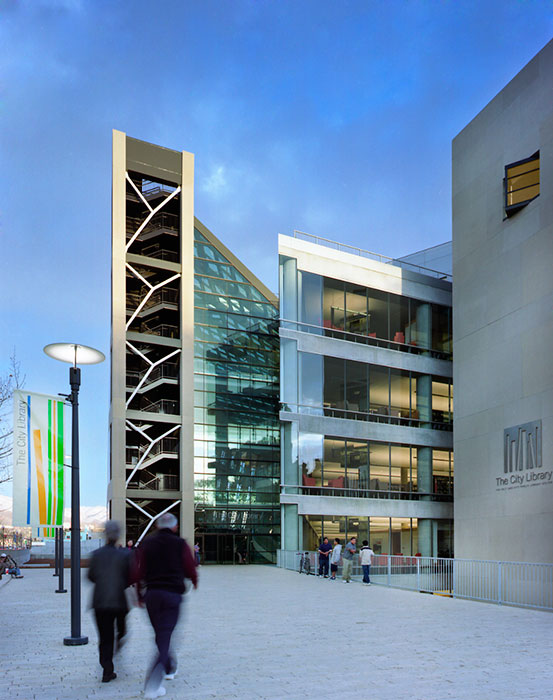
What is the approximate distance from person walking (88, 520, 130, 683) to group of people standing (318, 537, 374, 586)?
55.7 ft

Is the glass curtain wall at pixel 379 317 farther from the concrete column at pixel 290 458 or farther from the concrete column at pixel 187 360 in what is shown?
the concrete column at pixel 187 360

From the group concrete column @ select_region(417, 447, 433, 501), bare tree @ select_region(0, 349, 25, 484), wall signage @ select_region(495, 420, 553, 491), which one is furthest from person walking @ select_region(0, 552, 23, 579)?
concrete column @ select_region(417, 447, 433, 501)

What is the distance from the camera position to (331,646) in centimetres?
1032

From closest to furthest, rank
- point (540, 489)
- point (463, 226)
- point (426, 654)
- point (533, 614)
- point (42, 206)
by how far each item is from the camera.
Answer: point (426, 654)
point (533, 614)
point (540, 489)
point (463, 226)
point (42, 206)

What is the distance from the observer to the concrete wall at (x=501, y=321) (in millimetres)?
22062

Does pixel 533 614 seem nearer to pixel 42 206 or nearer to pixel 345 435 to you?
pixel 345 435

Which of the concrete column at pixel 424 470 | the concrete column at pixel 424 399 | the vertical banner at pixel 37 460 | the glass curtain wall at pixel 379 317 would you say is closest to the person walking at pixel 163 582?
the vertical banner at pixel 37 460

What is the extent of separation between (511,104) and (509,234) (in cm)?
489

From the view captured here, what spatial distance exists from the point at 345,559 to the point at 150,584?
19253 millimetres

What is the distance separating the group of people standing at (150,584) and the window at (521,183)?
2005 cm

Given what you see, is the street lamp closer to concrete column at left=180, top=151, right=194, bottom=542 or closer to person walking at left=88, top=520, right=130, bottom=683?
person walking at left=88, top=520, right=130, bottom=683

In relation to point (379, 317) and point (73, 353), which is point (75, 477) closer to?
point (73, 353)

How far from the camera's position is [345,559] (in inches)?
995

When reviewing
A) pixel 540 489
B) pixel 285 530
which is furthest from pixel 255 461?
pixel 540 489
